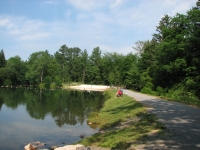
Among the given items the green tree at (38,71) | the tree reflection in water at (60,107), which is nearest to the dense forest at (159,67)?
the green tree at (38,71)

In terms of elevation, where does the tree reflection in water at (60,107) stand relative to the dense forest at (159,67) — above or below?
below

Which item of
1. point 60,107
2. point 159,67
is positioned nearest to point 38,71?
point 60,107

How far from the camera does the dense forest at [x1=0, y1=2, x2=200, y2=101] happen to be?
1275 inches

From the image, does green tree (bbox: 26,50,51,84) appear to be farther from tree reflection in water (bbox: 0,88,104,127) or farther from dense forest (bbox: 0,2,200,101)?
tree reflection in water (bbox: 0,88,104,127)

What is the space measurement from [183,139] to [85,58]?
99792mm

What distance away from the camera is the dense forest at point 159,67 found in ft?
106

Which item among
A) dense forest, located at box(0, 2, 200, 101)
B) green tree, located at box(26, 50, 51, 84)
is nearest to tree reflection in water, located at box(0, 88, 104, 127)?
dense forest, located at box(0, 2, 200, 101)

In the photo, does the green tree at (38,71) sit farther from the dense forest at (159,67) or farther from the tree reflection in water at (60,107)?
the tree reflection in water at (60,107)

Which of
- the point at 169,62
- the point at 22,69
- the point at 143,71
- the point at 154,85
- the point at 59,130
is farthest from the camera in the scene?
the point at 22,69

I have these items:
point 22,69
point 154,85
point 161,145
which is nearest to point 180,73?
point 154,85

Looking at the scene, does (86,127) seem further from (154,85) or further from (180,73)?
(154,85)

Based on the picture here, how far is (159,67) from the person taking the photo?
36.9 m

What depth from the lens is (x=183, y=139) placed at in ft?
29.3

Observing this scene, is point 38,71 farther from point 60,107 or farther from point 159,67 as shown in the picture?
point 159,67
